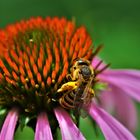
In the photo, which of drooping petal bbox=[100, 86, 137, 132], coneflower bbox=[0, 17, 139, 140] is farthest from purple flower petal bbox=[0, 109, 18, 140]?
drooping petal bbox=[100, 86, 137, 132]

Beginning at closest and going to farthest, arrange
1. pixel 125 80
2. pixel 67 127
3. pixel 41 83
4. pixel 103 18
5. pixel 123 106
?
pixel 67 127, pixel 41 83, pixel 125 80, pixel 123 106, pixel 103 18

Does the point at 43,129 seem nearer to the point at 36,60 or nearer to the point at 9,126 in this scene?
the point at 9,126

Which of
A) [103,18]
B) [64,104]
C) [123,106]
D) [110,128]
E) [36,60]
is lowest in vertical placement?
[110,128]

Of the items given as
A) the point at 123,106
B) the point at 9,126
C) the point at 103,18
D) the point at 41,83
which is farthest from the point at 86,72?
the point at 103,18

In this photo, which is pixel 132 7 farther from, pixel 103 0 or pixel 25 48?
pixel 25 48

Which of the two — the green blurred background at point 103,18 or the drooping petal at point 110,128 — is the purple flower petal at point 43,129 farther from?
the green blurred background at point 103,18

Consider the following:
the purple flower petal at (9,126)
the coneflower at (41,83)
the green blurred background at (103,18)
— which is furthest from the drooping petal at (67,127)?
the green blurred background at (103,18)
